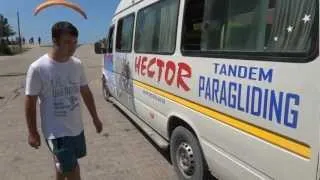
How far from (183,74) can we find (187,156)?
883 millimetres

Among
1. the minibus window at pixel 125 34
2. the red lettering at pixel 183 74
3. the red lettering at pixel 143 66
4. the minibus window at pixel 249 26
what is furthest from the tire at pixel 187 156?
the minibus window at pixel 125 34

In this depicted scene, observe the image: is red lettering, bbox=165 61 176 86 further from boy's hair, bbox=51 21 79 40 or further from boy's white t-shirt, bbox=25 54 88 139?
boy's hair, bbox=51 21 79 40

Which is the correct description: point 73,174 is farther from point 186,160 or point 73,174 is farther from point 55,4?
point 55,4

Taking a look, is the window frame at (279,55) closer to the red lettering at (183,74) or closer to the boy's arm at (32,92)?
the red lettering at (183,74)

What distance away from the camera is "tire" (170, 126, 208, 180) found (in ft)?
14.6

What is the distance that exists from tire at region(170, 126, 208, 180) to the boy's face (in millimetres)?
1532

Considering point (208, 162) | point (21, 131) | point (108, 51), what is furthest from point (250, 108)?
point (108, 51)

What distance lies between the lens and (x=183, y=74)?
14.8 ft

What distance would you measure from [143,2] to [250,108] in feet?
11.9

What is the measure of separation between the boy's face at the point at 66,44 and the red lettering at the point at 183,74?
46.7 inches

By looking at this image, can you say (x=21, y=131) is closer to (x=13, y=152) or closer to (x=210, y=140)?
(x=13, y=152)

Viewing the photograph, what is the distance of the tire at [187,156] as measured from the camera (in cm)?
444

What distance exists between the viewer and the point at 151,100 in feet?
19.1

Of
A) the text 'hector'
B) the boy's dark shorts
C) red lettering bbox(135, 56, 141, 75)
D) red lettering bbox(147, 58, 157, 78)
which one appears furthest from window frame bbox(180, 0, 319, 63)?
red lettering bbox(135, 56, 141, 75)
